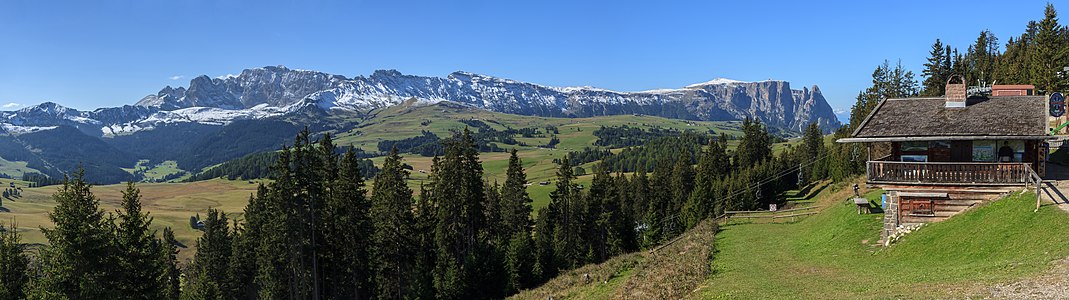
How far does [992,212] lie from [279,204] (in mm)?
44667

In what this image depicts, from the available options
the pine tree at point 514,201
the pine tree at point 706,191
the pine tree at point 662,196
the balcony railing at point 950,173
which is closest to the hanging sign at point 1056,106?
the balcony railing at point 950,173

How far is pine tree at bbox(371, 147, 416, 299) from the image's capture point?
60938 millimetres

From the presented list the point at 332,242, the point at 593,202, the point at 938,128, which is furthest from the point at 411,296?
the point at 938,128

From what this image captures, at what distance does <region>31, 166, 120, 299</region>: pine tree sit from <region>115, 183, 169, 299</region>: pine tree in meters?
1.41

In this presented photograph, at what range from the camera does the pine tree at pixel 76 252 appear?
108ft

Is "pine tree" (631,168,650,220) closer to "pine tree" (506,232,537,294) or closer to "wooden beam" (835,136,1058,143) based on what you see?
"pine tree" (506,232,537,294)

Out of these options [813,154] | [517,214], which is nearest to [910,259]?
[517,214]

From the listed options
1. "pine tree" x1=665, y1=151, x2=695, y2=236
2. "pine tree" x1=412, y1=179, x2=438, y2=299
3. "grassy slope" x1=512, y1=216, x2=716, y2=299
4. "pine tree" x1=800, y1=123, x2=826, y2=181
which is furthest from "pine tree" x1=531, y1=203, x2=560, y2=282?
"pine tree" x1=800, y1=123, x2=826, y2=181

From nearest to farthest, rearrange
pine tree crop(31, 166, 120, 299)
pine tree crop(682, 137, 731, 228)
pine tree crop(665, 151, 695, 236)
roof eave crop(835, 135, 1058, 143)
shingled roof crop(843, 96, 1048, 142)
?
roof eave crop(835, 135, 1058, 143) < shingled roof crop(843, 96, 1048, 142) < pine tree crop(31, 166, 120, 299) < pine tree crop(682, 137, 731, 228) < pine tree crop(665, 151, 695, 236)

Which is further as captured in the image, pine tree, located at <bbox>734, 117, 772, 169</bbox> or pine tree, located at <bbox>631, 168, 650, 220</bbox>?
pine tree, located at <bbox>734, 117, 772, 169</bbox>

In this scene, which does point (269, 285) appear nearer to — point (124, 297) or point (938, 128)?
point (124, 297)

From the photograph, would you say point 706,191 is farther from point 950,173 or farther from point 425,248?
point 950,173

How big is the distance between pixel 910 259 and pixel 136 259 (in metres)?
41.8

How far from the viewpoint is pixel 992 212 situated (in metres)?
26.7
